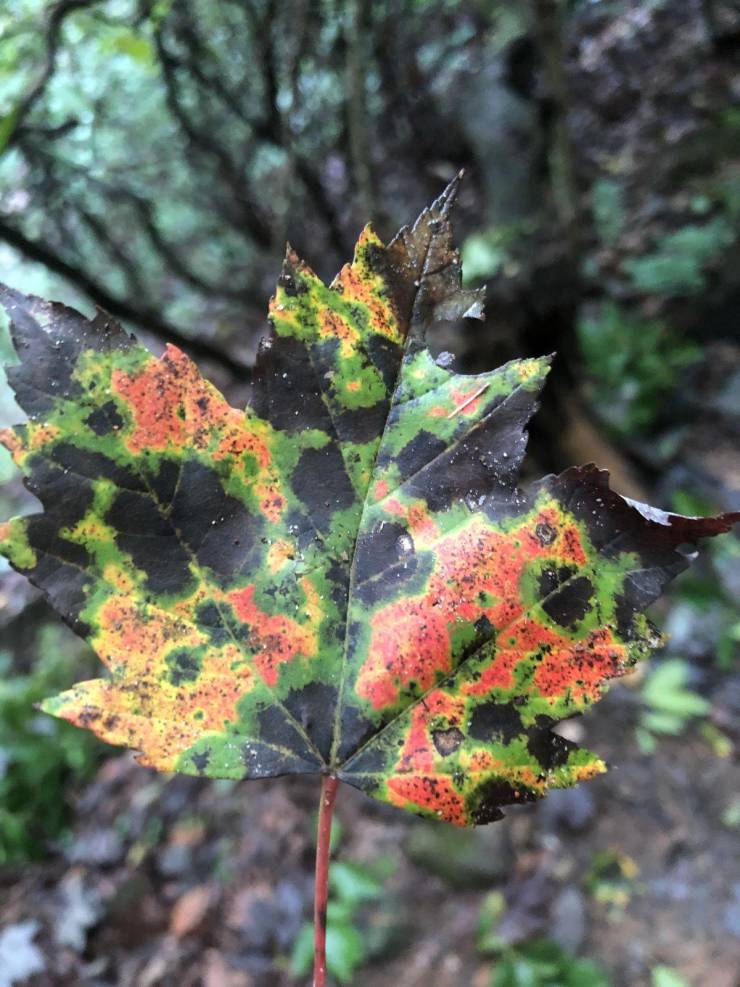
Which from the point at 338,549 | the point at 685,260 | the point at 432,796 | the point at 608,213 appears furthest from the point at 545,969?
the point at 608,213

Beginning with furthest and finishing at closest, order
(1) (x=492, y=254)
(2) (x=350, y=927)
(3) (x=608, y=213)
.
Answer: (3) (x=608, y=213) → (1) (x=492, y=254) → (2) (x=350, y=927)

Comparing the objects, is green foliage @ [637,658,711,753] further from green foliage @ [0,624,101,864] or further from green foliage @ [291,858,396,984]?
green foliage @ [0,624,101,864]

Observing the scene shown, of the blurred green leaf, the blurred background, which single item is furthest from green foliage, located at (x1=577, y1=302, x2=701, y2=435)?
the blurred green leaf

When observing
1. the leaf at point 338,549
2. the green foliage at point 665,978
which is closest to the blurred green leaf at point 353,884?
the green foliage at point 665,978

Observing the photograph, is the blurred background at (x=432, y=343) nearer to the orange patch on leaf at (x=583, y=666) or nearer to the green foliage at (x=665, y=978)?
the green foliage at (x=665, y=978)

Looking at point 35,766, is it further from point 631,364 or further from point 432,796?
point 631,364

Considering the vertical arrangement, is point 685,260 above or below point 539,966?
above
